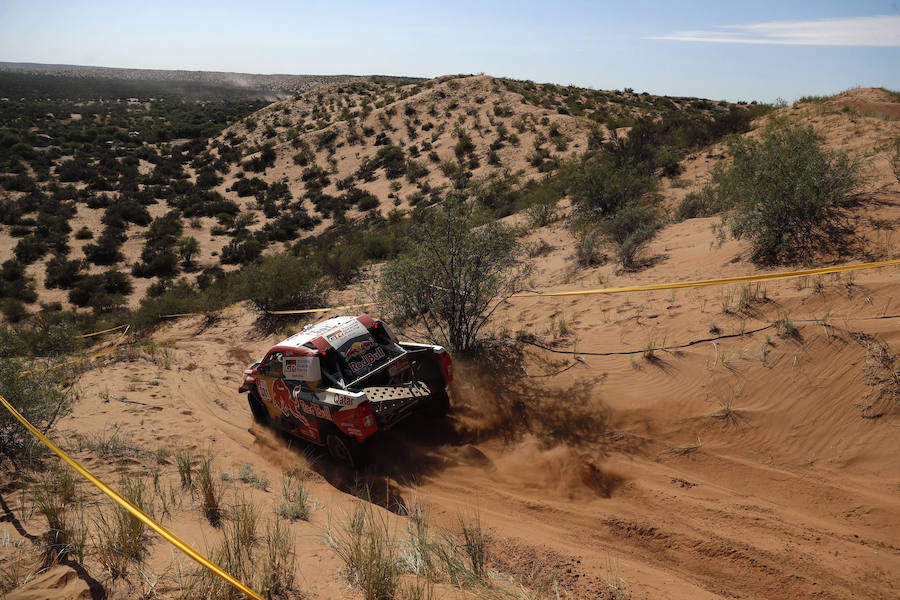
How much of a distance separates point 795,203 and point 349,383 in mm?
9263

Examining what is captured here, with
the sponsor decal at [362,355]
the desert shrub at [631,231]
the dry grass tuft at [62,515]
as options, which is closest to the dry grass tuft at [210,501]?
the dry grass tuft at [62,515]

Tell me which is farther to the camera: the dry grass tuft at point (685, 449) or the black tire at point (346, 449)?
the black tire at point (346, 449)

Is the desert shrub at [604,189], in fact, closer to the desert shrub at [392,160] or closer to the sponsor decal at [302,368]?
the sponsor decal at [302,368]

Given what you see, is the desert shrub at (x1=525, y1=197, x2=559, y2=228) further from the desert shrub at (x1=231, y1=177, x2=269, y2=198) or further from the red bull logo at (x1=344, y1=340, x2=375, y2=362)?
the desert shrub at (x1=231, y1=177, x2=269, y2=198)

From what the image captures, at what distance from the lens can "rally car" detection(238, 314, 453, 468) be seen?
20.8 ft

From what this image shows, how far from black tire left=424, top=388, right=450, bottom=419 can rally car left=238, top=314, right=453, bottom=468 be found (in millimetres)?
15

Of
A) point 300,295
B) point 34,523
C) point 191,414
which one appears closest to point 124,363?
point 191,414

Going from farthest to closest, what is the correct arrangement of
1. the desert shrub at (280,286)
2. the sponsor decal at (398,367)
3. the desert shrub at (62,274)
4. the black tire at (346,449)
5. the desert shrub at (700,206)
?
the desert shrub at (62,274) < the desert shrub at (700,206) < the desert shrub at (280,286) < the sponsor decal at (398,367) < the black tire at (346,449)

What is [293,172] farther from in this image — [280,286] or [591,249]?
[591,249]

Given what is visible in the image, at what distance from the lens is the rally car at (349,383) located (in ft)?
20.8

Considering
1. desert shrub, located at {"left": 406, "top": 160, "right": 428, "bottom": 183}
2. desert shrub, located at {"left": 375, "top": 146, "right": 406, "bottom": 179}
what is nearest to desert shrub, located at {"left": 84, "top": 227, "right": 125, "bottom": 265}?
desert shrub, located at {"left": 375, "top": 146, "right": 406, "bottom": 179}

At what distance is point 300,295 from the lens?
1468 centimetres

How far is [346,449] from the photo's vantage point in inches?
257

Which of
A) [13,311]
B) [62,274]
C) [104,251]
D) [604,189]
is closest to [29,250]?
[104,251]
